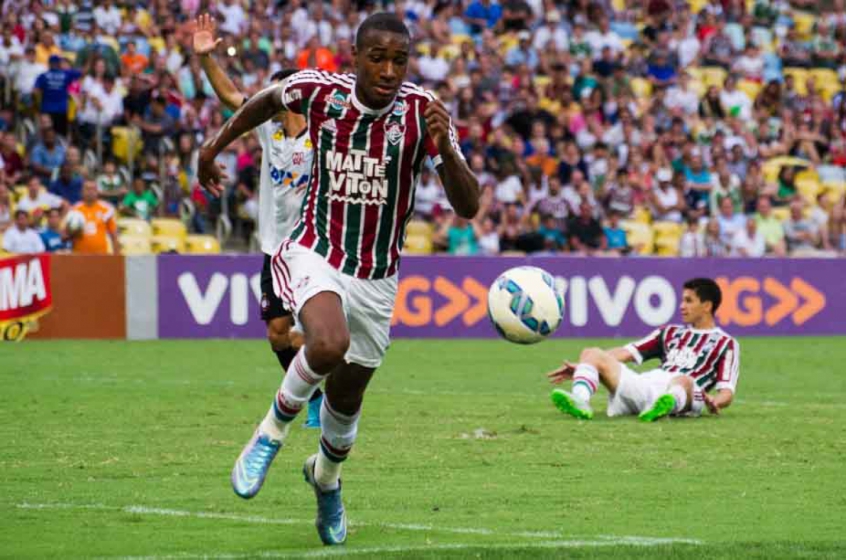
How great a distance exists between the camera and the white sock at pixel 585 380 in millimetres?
12234

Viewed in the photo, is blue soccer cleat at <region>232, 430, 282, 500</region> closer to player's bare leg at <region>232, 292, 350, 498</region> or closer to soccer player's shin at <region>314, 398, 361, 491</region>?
player's bare leg at <region>232, 292, 350, 498</region>

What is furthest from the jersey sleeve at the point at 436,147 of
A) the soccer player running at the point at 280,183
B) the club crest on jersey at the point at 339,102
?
the soccer player running at the point at 280,183

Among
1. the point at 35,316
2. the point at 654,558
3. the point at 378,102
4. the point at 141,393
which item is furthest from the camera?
the point at 35,316

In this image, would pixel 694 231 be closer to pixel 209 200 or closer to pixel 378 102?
pixel 209 200

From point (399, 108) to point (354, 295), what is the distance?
0.85 m

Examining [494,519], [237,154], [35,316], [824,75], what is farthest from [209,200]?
[494,519]

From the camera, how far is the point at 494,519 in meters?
7.69

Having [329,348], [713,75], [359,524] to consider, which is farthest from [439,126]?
[713,75]

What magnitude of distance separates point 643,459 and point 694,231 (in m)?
14.9

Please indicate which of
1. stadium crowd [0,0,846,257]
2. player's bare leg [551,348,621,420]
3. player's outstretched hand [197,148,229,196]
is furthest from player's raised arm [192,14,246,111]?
stadium crowd [0,0,846,257]

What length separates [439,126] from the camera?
6863 millimetres

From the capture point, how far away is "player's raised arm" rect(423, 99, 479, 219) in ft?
22.6

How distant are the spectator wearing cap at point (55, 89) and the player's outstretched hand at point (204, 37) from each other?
1422cm

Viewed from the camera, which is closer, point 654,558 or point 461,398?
point 654,558
